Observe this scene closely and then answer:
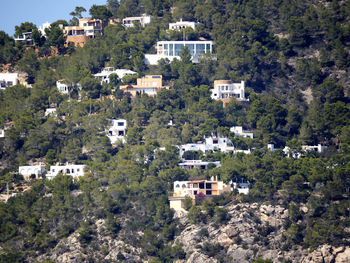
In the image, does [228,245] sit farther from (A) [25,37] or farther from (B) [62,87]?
(A) [25,37]

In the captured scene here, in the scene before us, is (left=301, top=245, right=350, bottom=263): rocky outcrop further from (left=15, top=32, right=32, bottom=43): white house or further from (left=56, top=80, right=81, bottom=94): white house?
(left=15, top=32, right=32, bottom=43): white house

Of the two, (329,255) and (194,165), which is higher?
(194,165)

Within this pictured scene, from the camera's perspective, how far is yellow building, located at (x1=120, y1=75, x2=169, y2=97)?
80.4m

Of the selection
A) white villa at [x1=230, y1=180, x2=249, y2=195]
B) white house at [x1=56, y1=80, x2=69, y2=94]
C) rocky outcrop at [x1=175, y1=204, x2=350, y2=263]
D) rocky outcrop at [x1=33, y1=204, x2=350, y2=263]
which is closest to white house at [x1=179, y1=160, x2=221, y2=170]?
white villa at [x1=230, y1=180, x2=249, y2=195]

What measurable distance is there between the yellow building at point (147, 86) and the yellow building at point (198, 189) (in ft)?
46.7

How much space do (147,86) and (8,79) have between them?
12081 millimetres

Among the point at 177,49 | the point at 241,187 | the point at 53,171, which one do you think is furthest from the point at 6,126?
the point at 241,187

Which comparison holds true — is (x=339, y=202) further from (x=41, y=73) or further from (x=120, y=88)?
(x=41, y=73)

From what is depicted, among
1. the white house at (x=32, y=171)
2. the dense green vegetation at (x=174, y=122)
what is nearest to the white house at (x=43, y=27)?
the dense green vegetation at (x=174, y=122)

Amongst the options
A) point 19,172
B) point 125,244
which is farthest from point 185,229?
point 19,172

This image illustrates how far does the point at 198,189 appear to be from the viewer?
67312 millimetres

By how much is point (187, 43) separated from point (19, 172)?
66.9ft

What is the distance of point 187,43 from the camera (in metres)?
85.5

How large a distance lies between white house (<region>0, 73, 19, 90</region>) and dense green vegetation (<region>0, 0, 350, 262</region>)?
1163 mm
